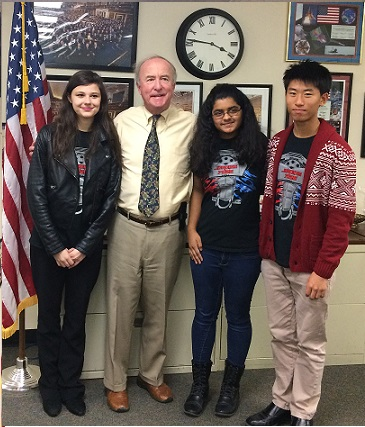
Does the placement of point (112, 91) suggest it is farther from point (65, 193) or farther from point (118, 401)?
point (118, 401)

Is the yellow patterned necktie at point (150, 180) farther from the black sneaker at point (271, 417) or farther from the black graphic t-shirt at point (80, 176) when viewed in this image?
the black sneaker at point (271, 417)

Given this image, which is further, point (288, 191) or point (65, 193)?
point (65, 193)

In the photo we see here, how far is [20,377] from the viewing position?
2254 mm

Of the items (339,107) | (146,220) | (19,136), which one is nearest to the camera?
(146,220)

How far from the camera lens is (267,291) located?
6.29 ft

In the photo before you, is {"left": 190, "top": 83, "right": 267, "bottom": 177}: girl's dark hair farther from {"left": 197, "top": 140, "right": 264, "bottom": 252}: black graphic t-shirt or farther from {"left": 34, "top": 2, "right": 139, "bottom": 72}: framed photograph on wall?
{"left": 34, "top": 2, "right": 139, "bottom": 72}: framed photograph on wall

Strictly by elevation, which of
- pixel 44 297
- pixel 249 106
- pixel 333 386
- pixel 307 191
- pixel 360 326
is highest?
pixel 249 106

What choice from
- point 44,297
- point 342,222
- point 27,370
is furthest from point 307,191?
point 27,370

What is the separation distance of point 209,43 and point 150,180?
914 millimetres

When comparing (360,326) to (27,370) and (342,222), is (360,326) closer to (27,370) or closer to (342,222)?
(342,222)

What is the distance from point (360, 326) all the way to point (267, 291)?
0.86m

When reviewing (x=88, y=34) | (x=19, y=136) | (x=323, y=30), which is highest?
(x=323, y=30)

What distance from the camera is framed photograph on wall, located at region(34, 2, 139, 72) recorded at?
2.40 meters

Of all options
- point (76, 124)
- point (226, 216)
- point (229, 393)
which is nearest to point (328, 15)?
point (226, 216)
